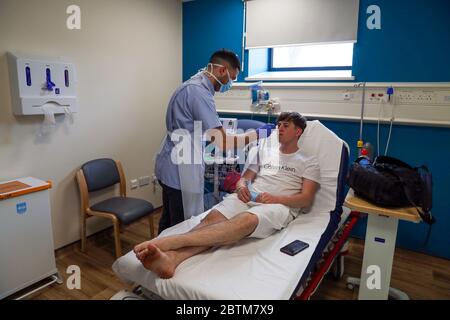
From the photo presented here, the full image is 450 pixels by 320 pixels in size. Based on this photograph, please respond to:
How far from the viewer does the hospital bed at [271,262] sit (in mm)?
1280

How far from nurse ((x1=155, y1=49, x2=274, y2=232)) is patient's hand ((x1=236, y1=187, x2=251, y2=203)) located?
27 centimetres

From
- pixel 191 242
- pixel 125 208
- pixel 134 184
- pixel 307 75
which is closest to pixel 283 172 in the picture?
pixel 191 242

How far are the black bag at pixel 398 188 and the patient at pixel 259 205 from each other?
1.43 feet

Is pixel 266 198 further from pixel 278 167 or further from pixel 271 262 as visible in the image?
pixel 271 262

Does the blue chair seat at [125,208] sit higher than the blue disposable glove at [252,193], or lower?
lower

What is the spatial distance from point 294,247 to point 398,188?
0.59 metres

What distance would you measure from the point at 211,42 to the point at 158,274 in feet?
8.80

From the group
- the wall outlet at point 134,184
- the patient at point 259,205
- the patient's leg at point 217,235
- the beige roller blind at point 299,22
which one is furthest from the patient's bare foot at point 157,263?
the beige roller blind at point 299,22

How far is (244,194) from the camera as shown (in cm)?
204

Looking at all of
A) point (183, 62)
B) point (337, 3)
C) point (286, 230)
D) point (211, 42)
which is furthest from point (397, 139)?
point (183, 62)

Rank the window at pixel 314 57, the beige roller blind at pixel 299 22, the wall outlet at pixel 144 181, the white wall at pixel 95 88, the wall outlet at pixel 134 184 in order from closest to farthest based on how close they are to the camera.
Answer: the white wall at pixel 95 88 < the beige roller blind at pixel 299 22 < the window at pixel 314 57 < the wall outlet at pixel 134 184 < the wall outlet at pixel 144 181

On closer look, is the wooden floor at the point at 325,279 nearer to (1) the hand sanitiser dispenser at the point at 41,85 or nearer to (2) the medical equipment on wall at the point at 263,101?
(1) the hand sanitiser dispenser at the point at 41,85

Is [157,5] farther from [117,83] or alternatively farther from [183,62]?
[117,83]

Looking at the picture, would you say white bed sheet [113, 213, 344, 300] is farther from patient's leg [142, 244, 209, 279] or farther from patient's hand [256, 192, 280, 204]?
patient's hand [256, 192, 280, 204]
